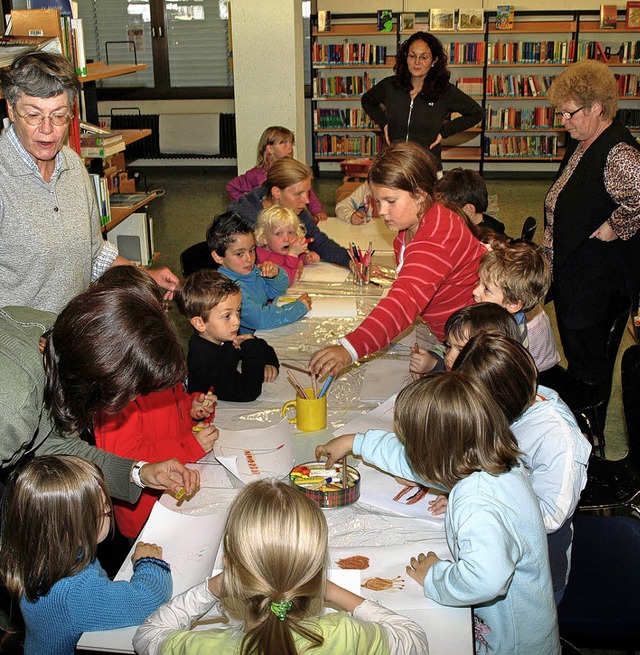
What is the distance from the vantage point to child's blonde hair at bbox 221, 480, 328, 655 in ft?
4.25

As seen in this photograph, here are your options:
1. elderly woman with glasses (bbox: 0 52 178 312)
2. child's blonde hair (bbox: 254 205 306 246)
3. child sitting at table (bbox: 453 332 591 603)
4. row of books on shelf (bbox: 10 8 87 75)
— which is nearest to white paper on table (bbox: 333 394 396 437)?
child sitting at table (bbox: 453 332 591 603)

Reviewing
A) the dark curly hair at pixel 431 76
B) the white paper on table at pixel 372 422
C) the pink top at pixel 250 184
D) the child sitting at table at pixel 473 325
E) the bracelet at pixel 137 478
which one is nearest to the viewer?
the bracelet at pixel 137 478

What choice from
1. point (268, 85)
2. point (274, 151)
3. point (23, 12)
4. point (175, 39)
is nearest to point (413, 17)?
point (175, 39)

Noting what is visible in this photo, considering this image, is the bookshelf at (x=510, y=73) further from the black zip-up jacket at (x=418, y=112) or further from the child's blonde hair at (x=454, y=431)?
the child's blonde hair at (x=454, y=431)

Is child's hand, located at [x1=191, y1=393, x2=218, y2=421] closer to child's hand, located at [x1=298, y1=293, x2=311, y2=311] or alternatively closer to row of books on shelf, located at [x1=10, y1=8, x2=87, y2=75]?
child's hand, located at [x1=298, y1=293, x2=311, y2=311]

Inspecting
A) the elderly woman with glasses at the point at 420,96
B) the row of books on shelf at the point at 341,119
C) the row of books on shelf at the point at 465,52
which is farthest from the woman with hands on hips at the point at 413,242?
the row of books on shelf at the point at 341,119

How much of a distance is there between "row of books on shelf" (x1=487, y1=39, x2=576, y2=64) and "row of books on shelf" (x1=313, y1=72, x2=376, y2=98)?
1463 mm

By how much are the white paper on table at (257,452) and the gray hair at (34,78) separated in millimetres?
1091

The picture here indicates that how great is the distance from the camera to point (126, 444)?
218 cm

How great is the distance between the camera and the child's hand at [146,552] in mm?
1716

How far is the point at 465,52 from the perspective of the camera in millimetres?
9344

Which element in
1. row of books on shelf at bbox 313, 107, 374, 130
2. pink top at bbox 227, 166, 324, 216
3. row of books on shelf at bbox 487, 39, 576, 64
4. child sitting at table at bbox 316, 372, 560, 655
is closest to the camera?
child sitting at table at bbox 316, 372, 560, 655

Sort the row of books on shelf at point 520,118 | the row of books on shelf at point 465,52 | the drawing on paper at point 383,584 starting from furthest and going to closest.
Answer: the row of books on shelf at point 520,118 < the row of books on shelf at point 465,52 < the drawing on paper at point 383,584

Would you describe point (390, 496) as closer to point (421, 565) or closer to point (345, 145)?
point (421, 565)
